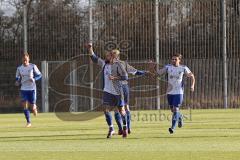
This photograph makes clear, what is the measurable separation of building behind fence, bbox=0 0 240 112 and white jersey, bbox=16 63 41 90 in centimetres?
1226

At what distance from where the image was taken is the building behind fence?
1458 inches

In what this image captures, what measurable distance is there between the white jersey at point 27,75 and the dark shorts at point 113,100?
6.56 m

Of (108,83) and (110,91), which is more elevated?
(108,83)

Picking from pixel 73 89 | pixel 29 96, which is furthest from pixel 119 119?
pixel 73 89

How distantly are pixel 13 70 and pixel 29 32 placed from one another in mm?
2040

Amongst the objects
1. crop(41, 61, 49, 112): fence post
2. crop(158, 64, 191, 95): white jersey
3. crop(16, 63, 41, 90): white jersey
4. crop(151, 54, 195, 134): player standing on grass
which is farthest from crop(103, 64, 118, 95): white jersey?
crop(41, 61, 49, 112): fence post

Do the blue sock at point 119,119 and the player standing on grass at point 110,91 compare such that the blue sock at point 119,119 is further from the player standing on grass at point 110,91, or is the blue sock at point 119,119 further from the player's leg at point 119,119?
the player standing on grass at point 110,91

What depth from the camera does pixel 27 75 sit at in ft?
79.9

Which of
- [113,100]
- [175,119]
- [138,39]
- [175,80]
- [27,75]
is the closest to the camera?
[113,100]

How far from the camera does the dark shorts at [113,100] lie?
18078 millimetres

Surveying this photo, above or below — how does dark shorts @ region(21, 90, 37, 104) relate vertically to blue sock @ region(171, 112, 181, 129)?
above

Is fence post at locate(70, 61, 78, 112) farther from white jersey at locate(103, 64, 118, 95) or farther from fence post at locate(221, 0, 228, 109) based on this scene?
white jersey at locate(103, 64, 118, 95)

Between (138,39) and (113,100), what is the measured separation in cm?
1978

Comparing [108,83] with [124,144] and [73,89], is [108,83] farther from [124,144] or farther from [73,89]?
[73,89]
